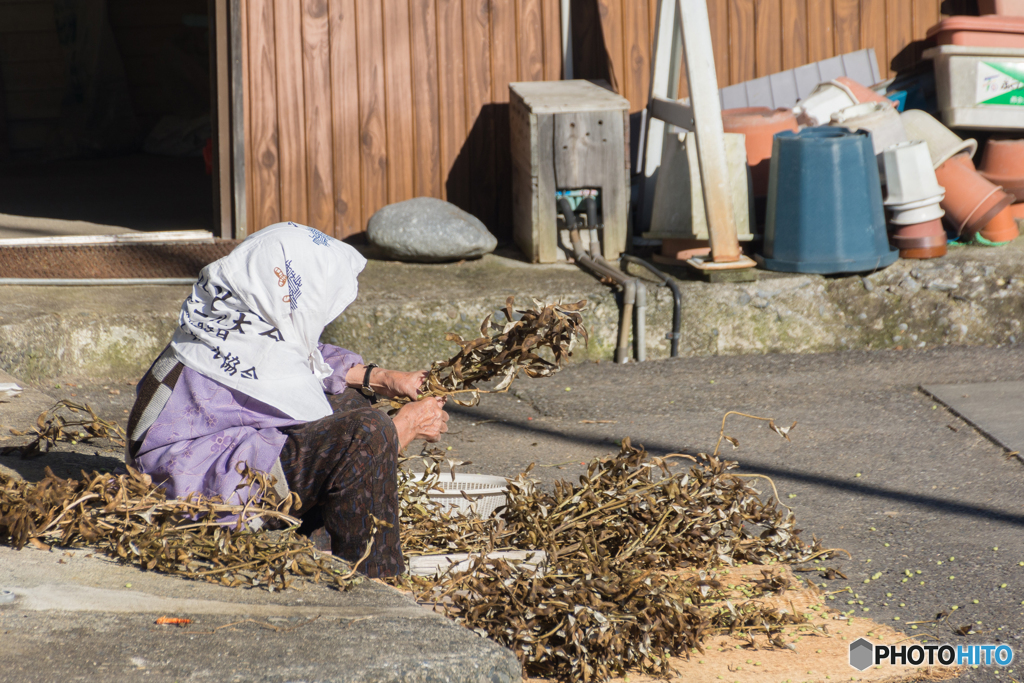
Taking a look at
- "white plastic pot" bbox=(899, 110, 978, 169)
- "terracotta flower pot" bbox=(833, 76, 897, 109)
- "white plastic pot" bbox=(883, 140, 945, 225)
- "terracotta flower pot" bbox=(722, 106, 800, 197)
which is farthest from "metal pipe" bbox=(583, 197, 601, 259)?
"white plastic pot" bbox=(899, 110, 978, 169)

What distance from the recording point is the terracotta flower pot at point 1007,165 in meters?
5.77

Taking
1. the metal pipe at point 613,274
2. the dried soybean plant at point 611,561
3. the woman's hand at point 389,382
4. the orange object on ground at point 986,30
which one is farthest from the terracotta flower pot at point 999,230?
the woman's hand at point 389,382

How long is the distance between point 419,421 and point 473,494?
2.08 ft

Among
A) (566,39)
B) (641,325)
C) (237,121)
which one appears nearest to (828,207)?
(641,325)

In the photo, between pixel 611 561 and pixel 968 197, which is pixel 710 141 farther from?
pixel 611 561

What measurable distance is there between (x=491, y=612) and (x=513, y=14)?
444 cm

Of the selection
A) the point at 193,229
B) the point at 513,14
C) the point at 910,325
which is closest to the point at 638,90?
the point at 513,14

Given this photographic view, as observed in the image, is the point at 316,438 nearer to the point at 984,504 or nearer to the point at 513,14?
the point at 984,504

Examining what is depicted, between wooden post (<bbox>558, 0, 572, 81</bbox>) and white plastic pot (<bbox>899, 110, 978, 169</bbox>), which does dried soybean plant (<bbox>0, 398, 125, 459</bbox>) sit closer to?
wooden post (<bbox>558, 0, 572, 81</bbox>)

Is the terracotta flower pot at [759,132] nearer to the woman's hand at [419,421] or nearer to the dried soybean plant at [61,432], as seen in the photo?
the woman's hand at [419,421]

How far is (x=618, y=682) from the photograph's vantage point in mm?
2287

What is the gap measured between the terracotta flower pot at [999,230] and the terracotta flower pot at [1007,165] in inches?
10.2

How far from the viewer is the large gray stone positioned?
5.44 meters

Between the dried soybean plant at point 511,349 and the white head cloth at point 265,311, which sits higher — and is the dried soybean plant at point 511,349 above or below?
below
